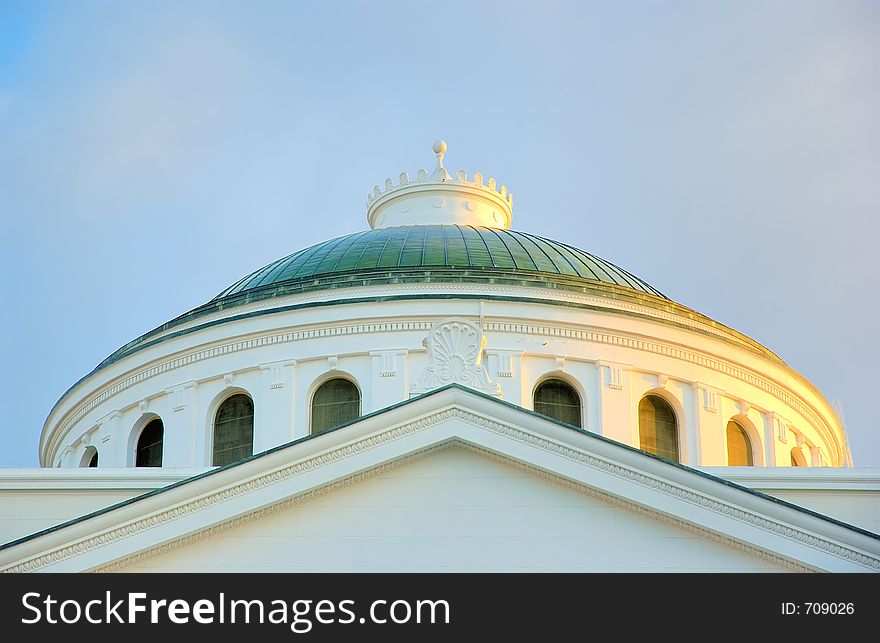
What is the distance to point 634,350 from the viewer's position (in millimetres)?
42656

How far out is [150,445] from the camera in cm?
4312

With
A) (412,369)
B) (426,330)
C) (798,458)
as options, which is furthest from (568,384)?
(798,458)

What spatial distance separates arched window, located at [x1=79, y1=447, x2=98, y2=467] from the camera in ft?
146

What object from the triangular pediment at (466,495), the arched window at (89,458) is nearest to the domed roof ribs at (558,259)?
the arched window at (89,458)

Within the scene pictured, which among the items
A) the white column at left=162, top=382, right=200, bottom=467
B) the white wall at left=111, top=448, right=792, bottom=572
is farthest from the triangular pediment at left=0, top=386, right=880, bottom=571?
the white column at left=162, top=382, right=200, bottom=467

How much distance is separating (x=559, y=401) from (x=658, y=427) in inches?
101

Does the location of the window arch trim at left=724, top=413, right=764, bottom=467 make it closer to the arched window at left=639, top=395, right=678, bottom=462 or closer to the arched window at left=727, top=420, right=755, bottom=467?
the arched window at left=727, top=420, right=755, bottom=467

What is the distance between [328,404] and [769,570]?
59.7 feet

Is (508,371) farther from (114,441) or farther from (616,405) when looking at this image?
(114,441)

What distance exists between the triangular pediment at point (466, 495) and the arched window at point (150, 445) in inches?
686
